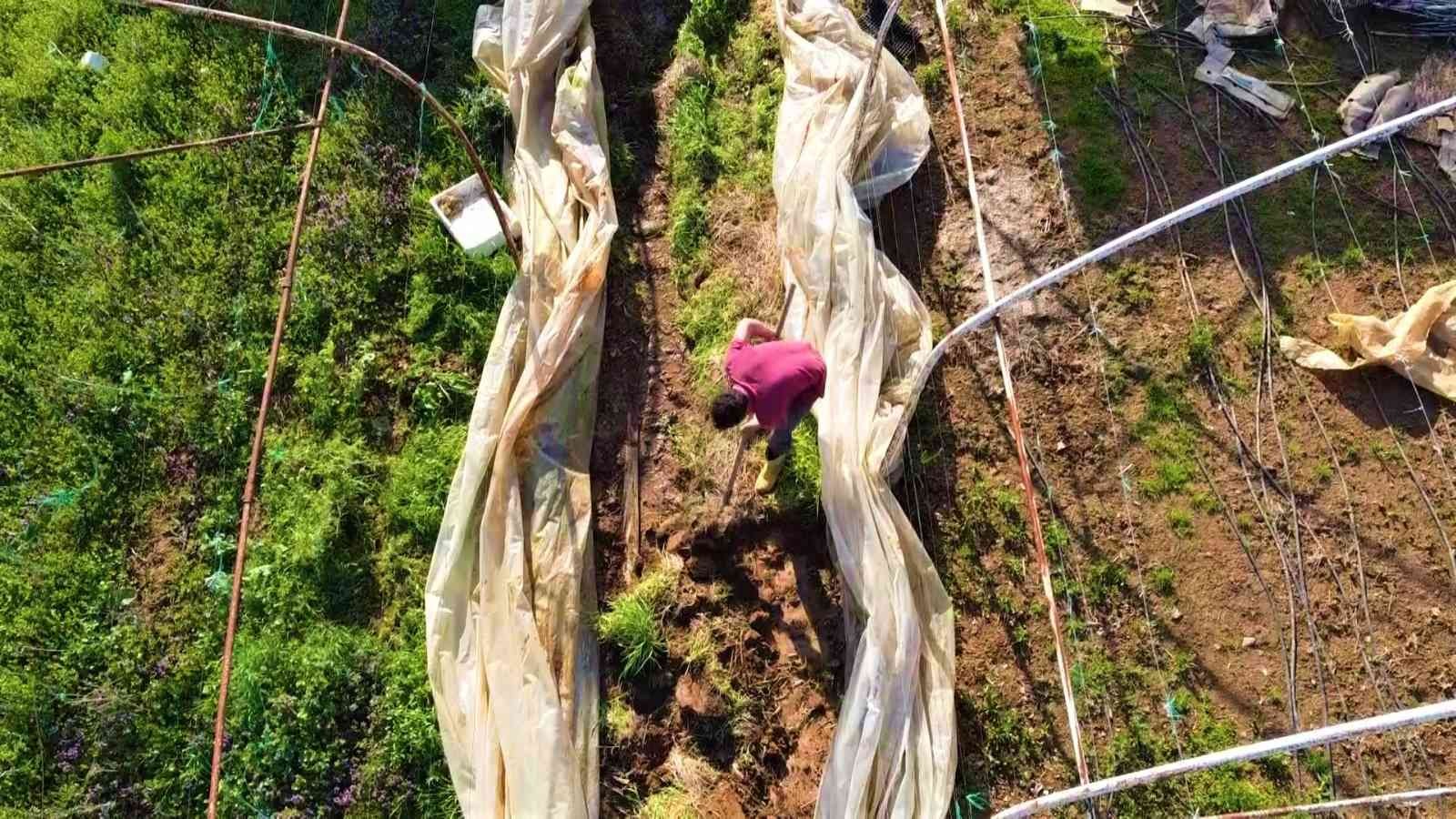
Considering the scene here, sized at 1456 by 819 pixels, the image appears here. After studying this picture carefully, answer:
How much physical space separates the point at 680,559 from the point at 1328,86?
191 inches

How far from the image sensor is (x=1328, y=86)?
511 centimetres

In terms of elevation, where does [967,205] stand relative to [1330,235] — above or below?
above

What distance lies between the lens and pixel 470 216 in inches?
209

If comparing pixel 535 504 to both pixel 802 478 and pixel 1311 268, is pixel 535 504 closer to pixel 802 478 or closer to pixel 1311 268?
pixel 802 478

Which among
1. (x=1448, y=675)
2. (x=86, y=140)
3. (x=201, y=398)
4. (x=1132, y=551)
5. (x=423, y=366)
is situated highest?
(x=86, y=140)

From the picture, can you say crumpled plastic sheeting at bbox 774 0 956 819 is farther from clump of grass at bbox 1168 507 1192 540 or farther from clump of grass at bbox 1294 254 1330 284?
clump of grass at bbox 1294 254 1330 284

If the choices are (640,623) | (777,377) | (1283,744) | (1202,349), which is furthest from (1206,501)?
(640,623)

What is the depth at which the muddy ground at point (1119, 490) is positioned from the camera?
13.4 feet

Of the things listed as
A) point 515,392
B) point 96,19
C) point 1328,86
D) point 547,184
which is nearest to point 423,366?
point 515,392

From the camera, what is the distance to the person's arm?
3.84m

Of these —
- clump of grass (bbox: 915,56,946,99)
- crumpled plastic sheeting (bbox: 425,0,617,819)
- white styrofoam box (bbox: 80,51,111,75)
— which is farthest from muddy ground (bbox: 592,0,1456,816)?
white styrofoam box (bbox: 80,51,111,75)

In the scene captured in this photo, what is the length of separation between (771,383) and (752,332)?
0.39 meters

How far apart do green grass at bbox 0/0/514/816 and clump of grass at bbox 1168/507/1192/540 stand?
13.0 feet

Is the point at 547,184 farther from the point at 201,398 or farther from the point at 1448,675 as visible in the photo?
the point at 1448,675
